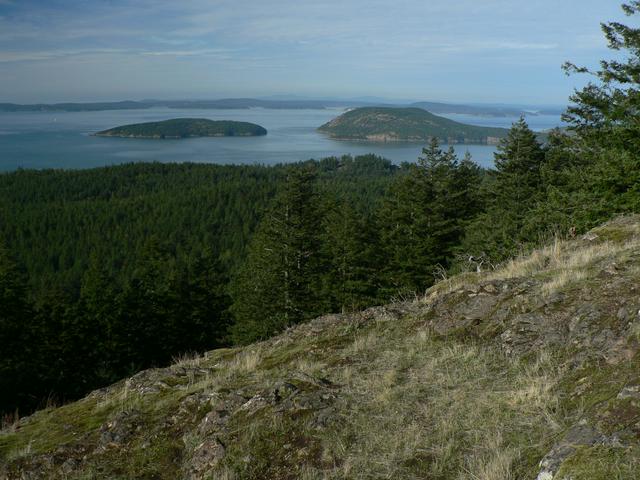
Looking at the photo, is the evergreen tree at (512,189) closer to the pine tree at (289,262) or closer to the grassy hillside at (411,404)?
the pine tree at (289,262)

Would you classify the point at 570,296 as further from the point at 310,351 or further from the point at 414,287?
the point at 414,287

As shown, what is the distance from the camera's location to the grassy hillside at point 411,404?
3791mm

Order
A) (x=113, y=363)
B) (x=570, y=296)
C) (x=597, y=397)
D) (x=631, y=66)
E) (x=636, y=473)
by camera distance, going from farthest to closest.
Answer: (x=113, y=363) < (x=631, y=66) < (x=570, y=296) < (x=597, y=397) < (x=636, y=473)

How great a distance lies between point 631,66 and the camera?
15195 mm

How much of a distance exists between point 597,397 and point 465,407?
3.52 ft

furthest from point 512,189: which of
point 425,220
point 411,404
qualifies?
point 411,404

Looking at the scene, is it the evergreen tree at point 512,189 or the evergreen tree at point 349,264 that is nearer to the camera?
the evergreen tree at point 512,189

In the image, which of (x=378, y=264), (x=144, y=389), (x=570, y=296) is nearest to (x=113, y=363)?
(x=378, y=264)

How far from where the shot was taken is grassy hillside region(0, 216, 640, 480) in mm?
3791

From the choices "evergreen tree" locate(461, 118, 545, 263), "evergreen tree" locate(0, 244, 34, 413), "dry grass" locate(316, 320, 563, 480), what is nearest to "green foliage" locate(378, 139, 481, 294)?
"evergreen tree" locate(461, 118, 545, 263)

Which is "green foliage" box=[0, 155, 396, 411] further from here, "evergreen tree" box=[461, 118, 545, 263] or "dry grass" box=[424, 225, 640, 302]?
"dry grass" box=[424, 225, 640, 302]

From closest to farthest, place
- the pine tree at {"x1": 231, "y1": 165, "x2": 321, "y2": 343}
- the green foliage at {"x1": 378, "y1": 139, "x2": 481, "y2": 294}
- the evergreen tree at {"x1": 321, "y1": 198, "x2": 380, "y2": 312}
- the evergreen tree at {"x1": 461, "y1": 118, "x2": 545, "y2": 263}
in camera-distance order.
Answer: the evergreen tree at {"x1": 461, "y1": 118, "x2": 545, "y2": 263}, the pine tree at {"x1": 231, "y1": 165, "x2": 321, "y2": 343}, the evergreen tree at {"x1": 321, "y1": 198, "x2": 380, "y2": 312}, the green foliage at {"x1": 378, "y1": 139, "x2": 481, "y2": 294}

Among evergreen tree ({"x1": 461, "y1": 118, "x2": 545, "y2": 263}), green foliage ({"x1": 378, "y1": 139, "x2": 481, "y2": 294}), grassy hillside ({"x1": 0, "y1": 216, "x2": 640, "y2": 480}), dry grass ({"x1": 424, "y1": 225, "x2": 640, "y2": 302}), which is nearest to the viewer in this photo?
grassy hillside ({"x1": 0, "y1": 216, "x2": 640, "y2": 480})

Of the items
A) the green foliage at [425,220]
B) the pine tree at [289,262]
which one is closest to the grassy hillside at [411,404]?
the green foliage at [425,220]
